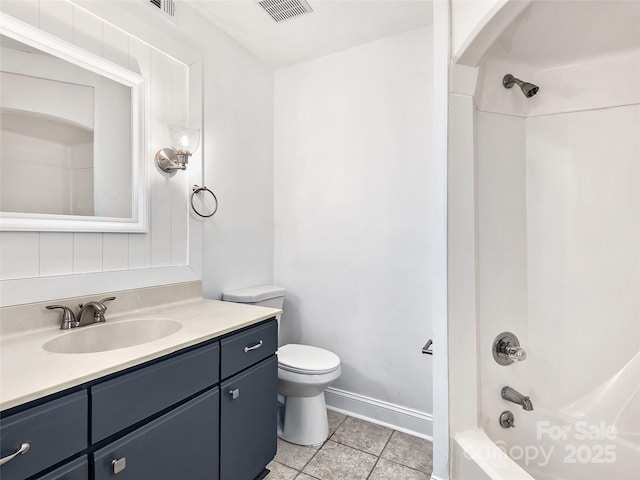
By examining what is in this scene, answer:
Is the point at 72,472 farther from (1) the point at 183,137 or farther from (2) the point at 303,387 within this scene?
(1) the point at 183,137

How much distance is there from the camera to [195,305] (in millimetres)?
1729

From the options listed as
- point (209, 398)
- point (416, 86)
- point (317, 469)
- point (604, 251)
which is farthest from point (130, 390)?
point (416, 86)

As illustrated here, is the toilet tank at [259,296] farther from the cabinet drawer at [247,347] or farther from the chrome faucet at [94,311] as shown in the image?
the chrome faucet at [94,311]

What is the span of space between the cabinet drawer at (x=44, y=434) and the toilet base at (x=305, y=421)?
1.22m

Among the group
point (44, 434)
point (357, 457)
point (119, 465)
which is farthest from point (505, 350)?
point (44, 434)

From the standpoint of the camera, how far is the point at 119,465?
940mm

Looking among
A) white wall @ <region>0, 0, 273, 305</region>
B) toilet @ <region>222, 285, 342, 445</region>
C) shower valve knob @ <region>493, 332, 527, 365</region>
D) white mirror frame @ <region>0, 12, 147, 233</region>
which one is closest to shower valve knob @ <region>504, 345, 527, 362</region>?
shower valve knob @ <region>493, 332, 527, 365</region>

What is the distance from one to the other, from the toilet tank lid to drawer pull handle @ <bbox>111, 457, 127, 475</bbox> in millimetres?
1093

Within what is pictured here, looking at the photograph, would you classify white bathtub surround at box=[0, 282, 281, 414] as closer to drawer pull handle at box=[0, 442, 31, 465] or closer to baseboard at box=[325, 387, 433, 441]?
drawer pull handle at box=[0, 442, 31, 465]

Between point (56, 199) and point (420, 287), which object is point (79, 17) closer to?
point (56, 199)

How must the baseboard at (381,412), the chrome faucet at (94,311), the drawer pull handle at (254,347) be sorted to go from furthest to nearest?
the baseboard at (381,412) → the drawer pull handle at (254,347) → the chrome faucet at (94,311)

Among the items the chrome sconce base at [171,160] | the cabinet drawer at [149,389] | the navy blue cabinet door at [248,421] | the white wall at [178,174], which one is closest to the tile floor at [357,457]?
the navy blue cabinet door at [248,421]

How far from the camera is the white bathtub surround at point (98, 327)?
0.83 metres

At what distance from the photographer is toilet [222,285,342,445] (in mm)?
1796
